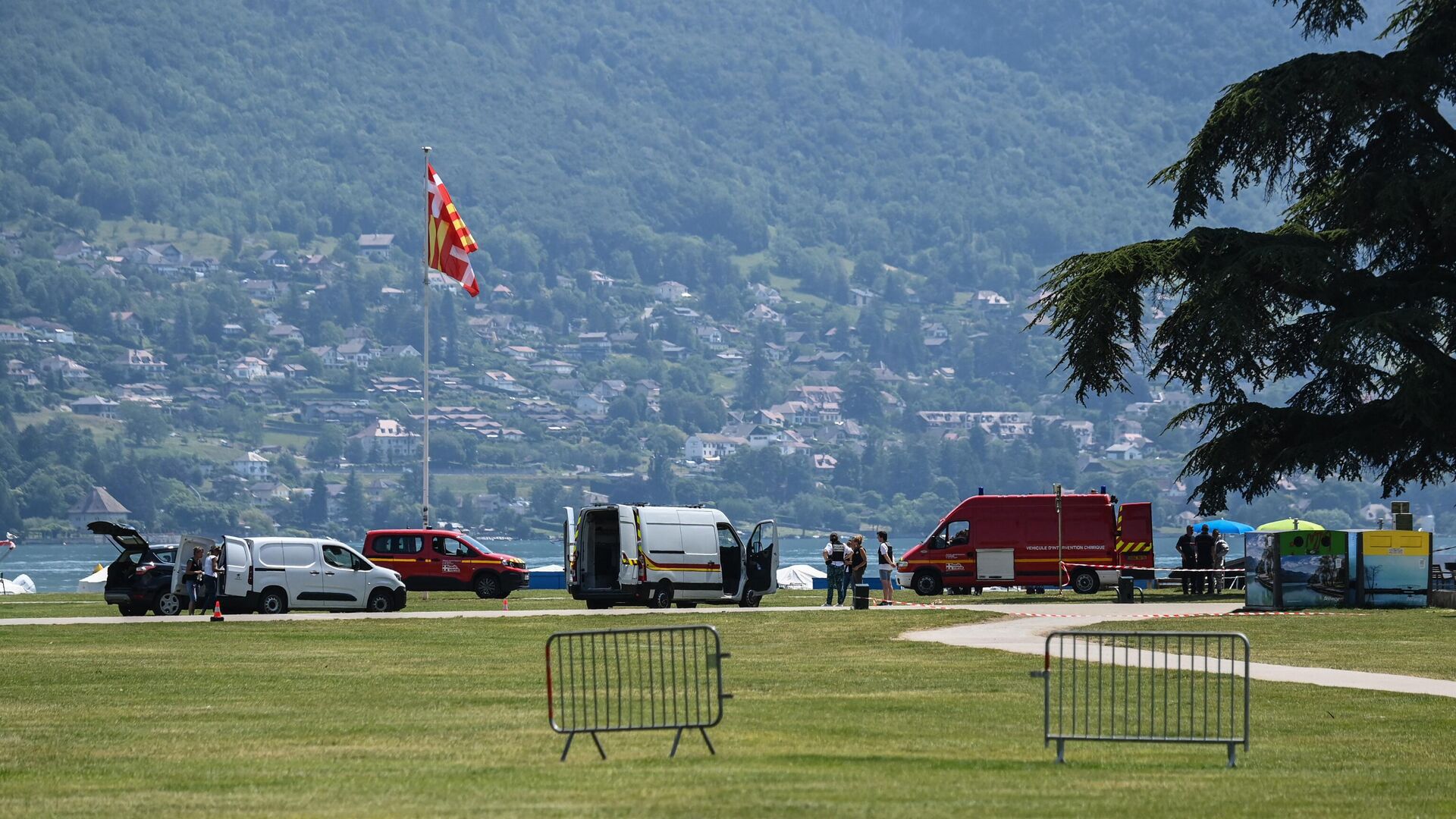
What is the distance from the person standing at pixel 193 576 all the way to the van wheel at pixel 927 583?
679 inches

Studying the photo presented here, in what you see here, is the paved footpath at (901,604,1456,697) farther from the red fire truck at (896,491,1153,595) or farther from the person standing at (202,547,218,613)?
the person standing at (202,547,218,613)

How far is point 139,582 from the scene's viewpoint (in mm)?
39125

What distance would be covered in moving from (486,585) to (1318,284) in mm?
19883

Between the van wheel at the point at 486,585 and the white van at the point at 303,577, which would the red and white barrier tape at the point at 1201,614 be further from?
the van wheel at the point at 486,585

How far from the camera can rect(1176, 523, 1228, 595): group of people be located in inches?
1866

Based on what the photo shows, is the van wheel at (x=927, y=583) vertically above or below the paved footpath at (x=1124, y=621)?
above

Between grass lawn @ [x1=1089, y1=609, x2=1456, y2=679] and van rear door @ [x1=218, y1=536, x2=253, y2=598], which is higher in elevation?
van rear door @ [x1=218, y1=536, x2=253, y2=598]

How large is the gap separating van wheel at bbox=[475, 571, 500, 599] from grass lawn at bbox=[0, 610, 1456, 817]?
24.1 meters

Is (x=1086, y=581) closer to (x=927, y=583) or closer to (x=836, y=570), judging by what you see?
A: (x=927, y=583)

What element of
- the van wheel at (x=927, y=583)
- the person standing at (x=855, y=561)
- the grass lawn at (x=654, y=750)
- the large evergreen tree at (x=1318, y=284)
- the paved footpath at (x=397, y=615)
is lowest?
the grass lawn at (x=654, y=750)

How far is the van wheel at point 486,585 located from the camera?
1946 inches

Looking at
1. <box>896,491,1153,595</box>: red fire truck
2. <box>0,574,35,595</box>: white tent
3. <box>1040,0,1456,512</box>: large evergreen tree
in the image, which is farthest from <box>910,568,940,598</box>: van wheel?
<box>0,574,35,595</box>: white tent

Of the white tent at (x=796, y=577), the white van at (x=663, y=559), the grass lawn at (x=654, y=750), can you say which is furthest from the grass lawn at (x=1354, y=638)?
the white tent at (x=796, y=577)

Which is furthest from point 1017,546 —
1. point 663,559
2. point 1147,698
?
point 1147,698
